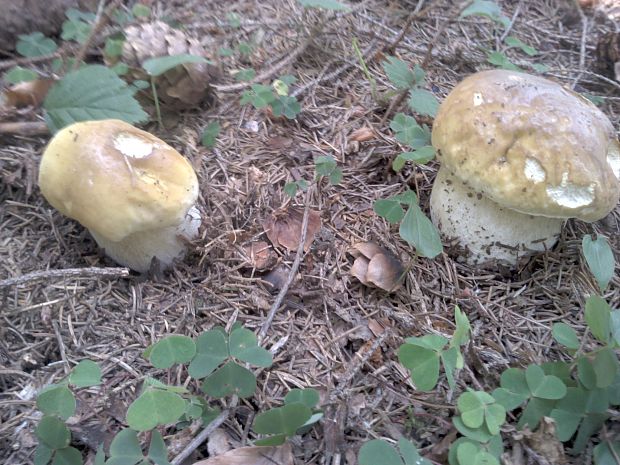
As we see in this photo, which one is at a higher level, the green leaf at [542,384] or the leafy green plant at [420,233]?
the leafy green plant at [420,233]

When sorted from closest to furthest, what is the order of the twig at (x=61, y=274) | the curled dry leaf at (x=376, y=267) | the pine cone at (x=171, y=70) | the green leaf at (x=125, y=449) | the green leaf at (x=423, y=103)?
the green leaf at (x=125, y=449)
the twig at (x=61, y=274)
the curled dry leaf at (x=376, y=267)
the green leaf at (x=423, y=103)
the pine cone at (x=171, y=70)

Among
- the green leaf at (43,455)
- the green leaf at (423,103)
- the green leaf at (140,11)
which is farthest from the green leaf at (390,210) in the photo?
the green leaf at (140,11)

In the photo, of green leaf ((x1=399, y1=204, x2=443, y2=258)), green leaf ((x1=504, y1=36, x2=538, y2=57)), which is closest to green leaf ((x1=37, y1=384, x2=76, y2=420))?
green leaf ((x1=399, y1=204, x2=443, y2=258))

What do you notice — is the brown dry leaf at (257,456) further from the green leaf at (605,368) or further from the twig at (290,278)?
the green leaf at (605,368)

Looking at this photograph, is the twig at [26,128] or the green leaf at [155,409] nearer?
the green leaf at [155,409]

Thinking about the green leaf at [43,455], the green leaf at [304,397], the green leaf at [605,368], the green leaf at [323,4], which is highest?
the green leaf at [323,4]

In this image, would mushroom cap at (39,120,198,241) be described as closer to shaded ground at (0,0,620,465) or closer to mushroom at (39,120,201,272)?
mushroom at (39,120,201,272)

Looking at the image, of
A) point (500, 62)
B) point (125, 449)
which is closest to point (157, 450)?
point (125, 449)

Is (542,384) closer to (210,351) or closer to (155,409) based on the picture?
(210,351)
